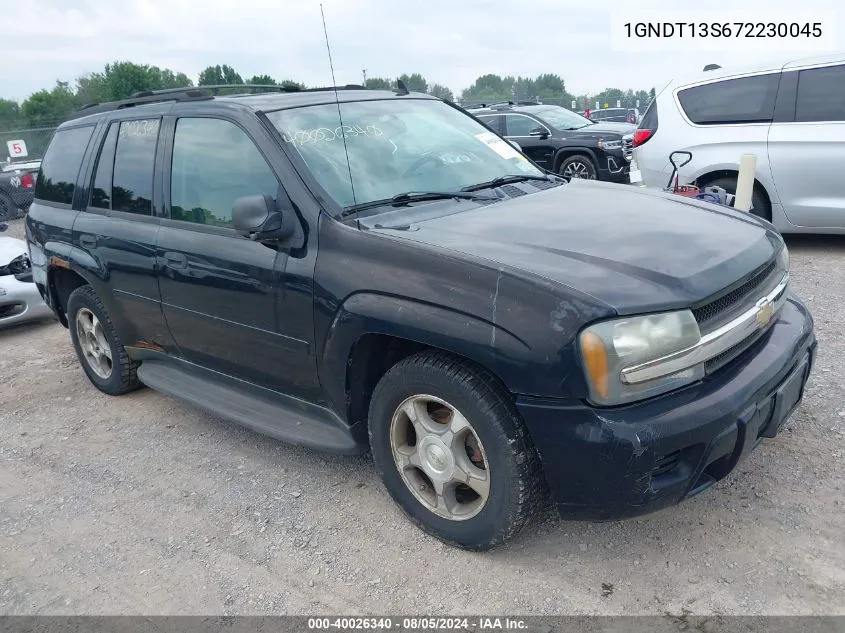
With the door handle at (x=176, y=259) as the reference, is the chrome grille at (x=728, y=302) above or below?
below

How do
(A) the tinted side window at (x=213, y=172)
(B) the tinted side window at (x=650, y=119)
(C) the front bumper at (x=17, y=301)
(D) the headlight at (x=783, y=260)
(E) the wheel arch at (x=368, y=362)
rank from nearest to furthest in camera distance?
(E) the wheel arch at (x=368, y=362) < (D) the headlight at (x=783, y=260) < (A) the tinted side window at (x=213, y=172) < (C) the front bumper at (x=17, y=301) < (B) the tinted side window at (x=650, y=119)

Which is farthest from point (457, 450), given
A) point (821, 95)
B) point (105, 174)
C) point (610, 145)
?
point (610, 145)

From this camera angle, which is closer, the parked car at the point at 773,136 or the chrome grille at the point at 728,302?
the chrome grille at the point at 728,302

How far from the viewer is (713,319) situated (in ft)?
8.39

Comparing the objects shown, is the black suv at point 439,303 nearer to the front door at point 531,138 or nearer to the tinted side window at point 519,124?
the front door at point 531,138

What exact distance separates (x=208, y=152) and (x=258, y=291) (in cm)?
87

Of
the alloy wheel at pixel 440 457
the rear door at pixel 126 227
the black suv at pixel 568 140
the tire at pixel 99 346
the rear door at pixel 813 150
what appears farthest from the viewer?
the black suv at pixel 568 140

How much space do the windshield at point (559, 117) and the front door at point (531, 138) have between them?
22 centimetres

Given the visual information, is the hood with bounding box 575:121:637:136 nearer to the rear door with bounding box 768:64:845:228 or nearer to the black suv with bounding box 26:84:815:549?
the rear door with bounding box 768:64:845:228

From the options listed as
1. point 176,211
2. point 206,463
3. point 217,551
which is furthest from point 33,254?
point 217,551

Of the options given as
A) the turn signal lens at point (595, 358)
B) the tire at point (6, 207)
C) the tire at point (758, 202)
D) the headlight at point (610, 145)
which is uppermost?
the turn signal lens at point (595, 358)

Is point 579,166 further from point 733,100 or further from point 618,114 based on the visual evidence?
point 618,114

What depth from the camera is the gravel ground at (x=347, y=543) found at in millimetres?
2639

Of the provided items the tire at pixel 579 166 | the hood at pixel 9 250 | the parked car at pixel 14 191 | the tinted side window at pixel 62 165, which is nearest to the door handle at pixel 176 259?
the tinted side window at pixel 62 165
